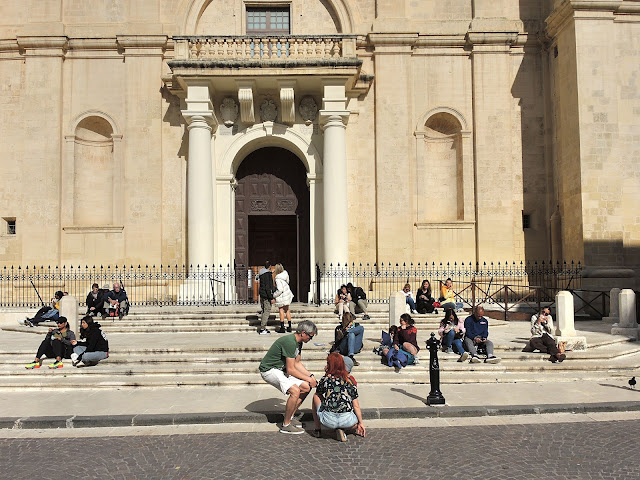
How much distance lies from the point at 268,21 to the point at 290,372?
15533 mm

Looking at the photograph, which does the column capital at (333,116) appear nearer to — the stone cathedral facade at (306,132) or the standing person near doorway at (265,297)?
the stone cathedral facade at (306,132)

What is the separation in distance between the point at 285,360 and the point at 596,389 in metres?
5.20

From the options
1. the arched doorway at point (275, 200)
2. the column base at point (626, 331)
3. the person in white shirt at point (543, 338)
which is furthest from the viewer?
the arched doorway at point (275, 200)

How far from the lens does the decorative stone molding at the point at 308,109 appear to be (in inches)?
722

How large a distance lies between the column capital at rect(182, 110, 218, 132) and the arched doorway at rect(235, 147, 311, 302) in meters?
2.20

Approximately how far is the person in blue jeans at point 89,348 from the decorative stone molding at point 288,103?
9.87 meters

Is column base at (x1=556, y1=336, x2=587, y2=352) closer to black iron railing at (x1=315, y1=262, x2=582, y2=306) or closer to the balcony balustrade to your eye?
black iron railing at (x1=315, y1=262, x2=582, y2=306)

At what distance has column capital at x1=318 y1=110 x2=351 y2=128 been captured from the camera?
682 inches

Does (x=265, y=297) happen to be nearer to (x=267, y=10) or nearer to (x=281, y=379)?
(x=281, y=379)

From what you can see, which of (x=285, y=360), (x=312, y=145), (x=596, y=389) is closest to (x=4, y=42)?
(x=312, y=145)

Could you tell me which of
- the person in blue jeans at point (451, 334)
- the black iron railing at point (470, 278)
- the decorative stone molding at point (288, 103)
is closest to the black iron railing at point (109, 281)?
the black iron railing at point (470, 278)

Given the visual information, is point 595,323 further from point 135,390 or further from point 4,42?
point 4,42

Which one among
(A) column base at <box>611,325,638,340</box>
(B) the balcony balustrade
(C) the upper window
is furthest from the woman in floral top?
(C) the upper window

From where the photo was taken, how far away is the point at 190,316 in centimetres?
1430
